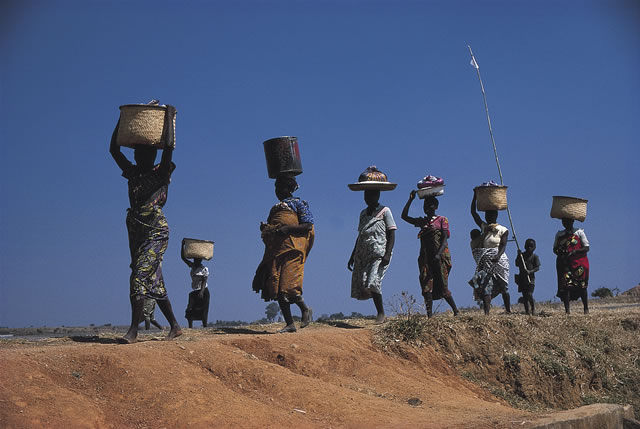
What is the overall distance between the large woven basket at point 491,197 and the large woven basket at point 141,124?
6452 mm

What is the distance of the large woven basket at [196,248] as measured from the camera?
1377 cm

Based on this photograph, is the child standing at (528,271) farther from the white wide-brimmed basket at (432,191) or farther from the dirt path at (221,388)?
the dirt path at (221,388)

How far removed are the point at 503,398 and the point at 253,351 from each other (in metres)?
3.52

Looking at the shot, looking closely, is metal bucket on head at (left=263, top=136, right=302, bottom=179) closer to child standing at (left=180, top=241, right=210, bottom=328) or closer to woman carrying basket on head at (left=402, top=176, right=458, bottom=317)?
woman carrying basket on head at (left=402, top=176, right=458, bottom=317)

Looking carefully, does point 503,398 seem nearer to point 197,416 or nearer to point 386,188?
point 386,188

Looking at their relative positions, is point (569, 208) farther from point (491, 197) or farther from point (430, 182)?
point (430, 182)

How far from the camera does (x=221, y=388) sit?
6.53 m

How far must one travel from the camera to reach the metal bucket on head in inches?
366

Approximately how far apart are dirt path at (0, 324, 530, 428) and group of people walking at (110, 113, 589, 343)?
33.0 inches

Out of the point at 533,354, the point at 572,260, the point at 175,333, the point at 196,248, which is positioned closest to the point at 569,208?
the point at 572,260

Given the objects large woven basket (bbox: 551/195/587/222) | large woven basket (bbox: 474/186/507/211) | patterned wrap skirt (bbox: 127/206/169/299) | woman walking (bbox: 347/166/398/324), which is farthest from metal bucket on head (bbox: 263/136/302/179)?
large woven basket (bbox: 551/195/587/222)

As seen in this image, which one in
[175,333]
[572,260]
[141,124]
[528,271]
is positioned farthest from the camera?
[528,271]

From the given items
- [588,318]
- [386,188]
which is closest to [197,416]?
[386,188]

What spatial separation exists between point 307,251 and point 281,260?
43 cm
